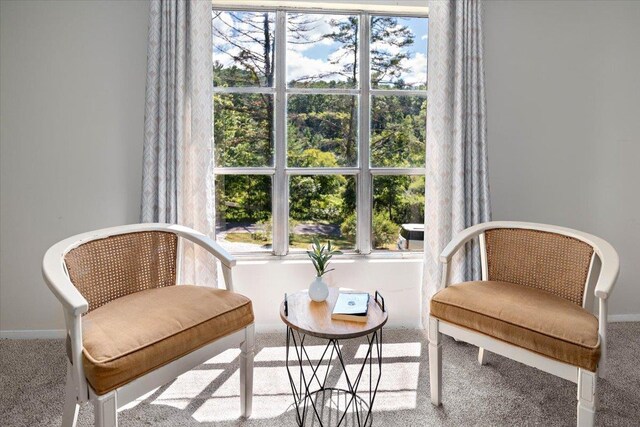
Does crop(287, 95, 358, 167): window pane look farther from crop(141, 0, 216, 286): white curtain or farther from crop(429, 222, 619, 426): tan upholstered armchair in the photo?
crop(429, 222, 619, 426): tan upholstered armchair

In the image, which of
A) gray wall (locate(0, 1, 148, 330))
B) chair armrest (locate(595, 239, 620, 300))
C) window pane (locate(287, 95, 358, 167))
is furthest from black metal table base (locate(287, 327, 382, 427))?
gray wall (locate(0, 1, 148, 330))

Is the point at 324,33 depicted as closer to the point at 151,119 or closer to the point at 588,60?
the point at 151,119

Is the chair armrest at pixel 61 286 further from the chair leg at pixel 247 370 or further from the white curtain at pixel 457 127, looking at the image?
the white curtain at pixel 457 127

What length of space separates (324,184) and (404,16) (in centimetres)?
138

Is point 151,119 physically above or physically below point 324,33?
below

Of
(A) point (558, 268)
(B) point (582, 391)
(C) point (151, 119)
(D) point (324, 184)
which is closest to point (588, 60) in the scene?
(A) point (558, 268)

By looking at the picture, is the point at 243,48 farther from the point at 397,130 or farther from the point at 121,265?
the point at 121,265

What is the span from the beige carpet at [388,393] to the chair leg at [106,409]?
20.8 inches

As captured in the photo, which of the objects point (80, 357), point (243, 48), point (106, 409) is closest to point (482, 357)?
point (106, 409)

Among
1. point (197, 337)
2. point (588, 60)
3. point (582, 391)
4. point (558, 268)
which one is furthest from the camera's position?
point (588, 60)

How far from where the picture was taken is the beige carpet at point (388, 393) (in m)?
1.92

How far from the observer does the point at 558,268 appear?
86.0 inches

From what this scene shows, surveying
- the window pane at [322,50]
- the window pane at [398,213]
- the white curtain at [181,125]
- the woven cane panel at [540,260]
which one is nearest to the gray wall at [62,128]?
the white curtain at [181,125]

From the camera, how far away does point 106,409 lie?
1412 millimetres
